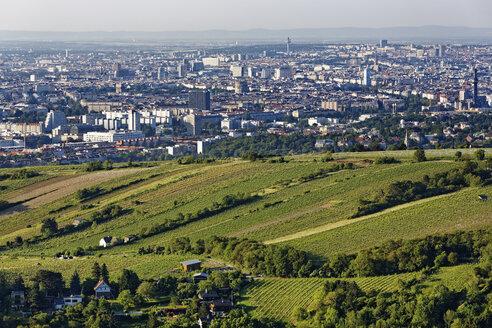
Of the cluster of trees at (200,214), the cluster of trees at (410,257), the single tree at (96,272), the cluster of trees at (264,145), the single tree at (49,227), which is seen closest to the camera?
the cluster of trees at (410,257)

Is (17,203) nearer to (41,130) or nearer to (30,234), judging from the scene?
(30,234)

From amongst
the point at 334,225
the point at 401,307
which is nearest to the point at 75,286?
the point at 401,307

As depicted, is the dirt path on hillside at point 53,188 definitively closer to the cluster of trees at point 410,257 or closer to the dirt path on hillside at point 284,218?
the dirt path on hillside at point 284,218

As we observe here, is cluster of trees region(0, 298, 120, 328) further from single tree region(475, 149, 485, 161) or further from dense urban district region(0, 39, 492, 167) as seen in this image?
dense urban district region(0, 39, 492, 167)

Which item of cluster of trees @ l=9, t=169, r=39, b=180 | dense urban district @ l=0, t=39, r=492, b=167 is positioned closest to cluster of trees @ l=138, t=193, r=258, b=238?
dense urban district @ l=0, t=39, r=492, b=167

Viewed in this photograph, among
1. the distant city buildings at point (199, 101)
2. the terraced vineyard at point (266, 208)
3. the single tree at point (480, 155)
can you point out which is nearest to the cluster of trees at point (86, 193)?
the terraced vineyard at point (266, 208)
